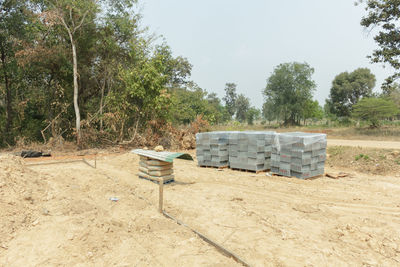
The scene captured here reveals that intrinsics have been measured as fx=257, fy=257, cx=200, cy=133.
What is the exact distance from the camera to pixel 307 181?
314 inches

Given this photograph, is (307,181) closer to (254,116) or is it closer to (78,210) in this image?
(78,210)

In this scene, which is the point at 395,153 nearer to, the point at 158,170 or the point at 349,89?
the point at 158,170

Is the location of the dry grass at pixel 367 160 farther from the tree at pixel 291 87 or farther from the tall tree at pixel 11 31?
the tree at pixel 291 87

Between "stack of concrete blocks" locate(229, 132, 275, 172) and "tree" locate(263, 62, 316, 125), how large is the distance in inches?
1190

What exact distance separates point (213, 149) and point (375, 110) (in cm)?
1941

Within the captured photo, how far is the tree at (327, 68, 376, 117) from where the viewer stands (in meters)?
32.2

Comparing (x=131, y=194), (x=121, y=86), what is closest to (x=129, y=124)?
(x=121, y=86)

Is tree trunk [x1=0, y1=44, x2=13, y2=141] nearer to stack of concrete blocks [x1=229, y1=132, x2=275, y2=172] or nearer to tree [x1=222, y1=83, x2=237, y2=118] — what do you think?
stack of concrete blocks [x1=229, y1=132, x2=275, y2=172]

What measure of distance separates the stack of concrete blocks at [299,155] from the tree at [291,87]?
1197 inches

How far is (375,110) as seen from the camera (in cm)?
2239

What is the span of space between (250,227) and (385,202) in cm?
393

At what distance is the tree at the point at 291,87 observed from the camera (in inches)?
1460

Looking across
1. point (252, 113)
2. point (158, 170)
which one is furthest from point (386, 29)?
point (252, 113)

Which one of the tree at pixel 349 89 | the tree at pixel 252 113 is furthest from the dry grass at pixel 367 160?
the tree at pixel 252 113
